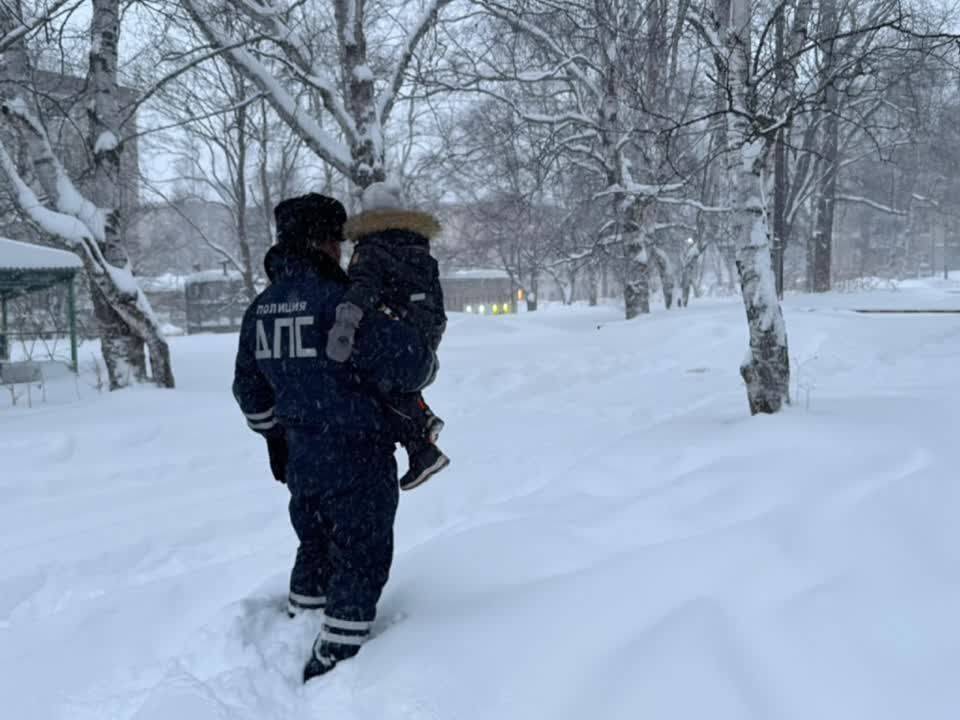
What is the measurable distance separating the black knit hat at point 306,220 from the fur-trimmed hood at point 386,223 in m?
0.09

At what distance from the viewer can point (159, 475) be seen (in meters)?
5.84

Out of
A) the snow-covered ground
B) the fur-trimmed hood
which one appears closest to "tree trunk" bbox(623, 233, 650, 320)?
the snow-covered ground

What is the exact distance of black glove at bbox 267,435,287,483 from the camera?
2.94m

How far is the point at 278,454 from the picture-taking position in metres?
2.97

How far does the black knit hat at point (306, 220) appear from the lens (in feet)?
8.91

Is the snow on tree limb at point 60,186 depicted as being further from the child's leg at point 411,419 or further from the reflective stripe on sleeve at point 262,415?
the child's leg at point 411,419

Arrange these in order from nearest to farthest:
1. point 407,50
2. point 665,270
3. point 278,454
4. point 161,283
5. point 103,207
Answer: point 278,454, point 103,207, point 407,50, point 665,270, point 161,283

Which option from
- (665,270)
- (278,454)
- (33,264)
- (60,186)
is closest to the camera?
(278,454)

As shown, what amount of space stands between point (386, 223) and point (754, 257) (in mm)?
3769

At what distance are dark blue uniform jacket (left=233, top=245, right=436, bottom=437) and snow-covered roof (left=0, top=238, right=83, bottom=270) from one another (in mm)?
9141

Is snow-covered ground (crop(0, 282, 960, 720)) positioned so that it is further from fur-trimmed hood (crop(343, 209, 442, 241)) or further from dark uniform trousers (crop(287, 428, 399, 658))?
fur-trimmed hood (crop(343, 209, 442, 241))

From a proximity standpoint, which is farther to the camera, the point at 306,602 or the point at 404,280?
the point at 306,602

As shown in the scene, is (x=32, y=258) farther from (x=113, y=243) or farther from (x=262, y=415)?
(x=262, y=415)

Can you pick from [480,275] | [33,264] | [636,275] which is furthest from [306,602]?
[480,275]
